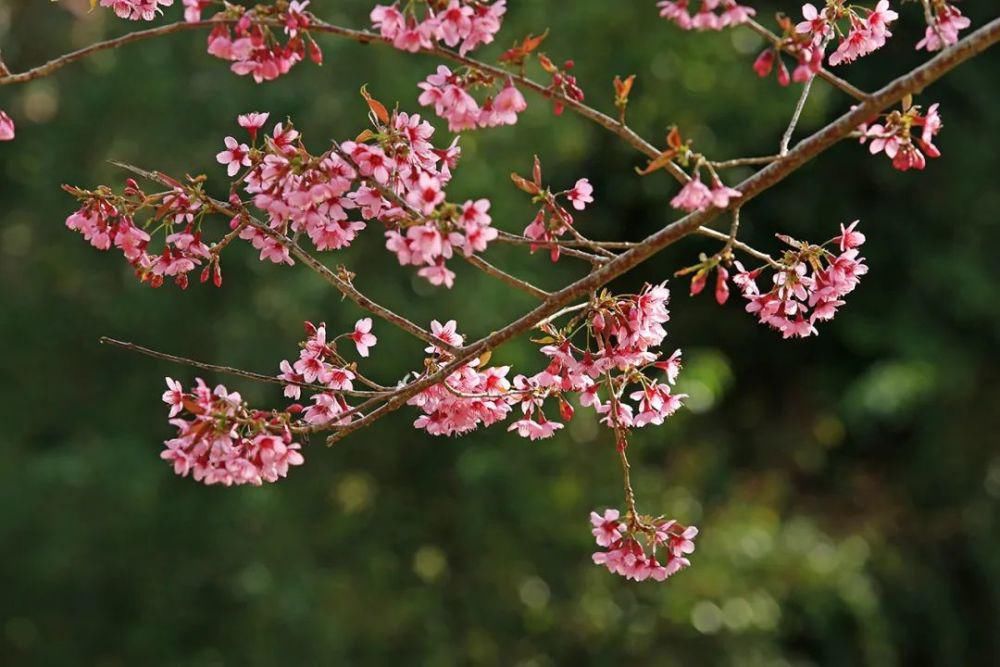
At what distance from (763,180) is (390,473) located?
14.9 ft

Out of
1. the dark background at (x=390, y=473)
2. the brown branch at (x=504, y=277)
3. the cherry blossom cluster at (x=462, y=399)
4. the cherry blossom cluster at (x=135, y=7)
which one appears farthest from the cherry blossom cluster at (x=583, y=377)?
the dark background at (x=390, y=473)

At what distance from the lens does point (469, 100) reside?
1.60 meters

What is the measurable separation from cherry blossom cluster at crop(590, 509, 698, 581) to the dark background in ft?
12.0

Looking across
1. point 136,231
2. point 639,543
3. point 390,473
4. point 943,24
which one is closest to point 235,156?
point 136,231

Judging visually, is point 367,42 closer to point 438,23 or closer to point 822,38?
point 438,23

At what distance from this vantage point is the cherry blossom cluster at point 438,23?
4.92ft

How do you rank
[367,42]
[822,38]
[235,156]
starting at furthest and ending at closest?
[822,38] → [235,156] → [367,42]

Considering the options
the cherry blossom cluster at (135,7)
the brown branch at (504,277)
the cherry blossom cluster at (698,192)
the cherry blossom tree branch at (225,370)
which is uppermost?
the cherry blossom cluster at (135,7)

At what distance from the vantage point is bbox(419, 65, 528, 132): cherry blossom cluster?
1587mm

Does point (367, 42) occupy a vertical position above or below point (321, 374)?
above

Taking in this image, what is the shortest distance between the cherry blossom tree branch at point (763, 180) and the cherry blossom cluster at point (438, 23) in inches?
10.2

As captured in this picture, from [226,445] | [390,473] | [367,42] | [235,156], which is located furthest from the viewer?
[390,473]

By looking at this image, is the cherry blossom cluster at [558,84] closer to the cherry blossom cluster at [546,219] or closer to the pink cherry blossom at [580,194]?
the cherry blossom cluster at [546,219]

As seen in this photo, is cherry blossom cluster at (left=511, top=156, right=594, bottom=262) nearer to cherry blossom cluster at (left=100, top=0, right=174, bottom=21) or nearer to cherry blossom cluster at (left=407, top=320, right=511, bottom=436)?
cherry blossom cluster at (left=407, top=320, right=511, bottom=436)
